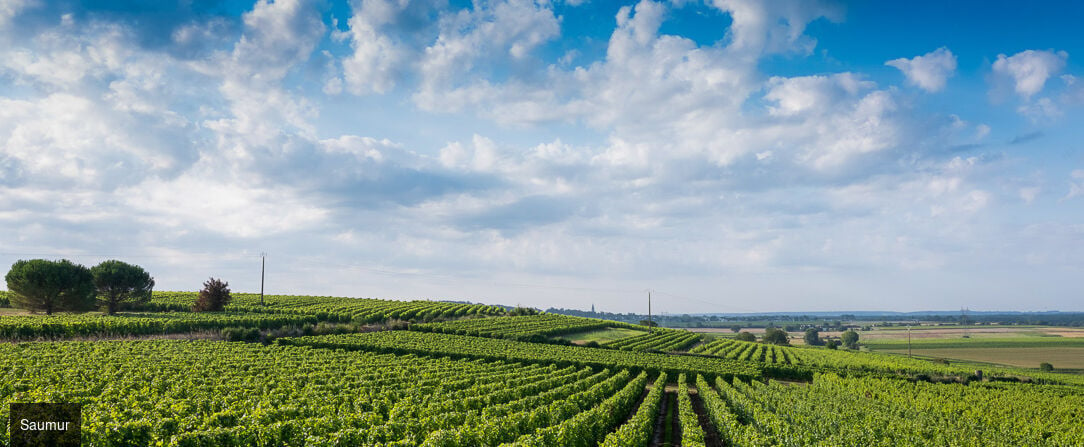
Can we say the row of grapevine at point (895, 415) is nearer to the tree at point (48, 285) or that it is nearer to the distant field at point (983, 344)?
the tree at point (48, 285)

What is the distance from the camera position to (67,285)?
234ft

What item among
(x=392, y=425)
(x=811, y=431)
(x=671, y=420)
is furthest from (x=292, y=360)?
(x=811, y=431)

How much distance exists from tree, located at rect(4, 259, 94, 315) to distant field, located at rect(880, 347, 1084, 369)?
154m

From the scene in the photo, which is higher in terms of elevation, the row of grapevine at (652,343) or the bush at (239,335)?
the bush at (239,335)

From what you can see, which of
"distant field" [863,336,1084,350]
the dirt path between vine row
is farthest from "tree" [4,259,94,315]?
"distant field" [863,336,1084,350]

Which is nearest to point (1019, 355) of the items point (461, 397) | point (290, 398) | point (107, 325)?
point (461, 397)

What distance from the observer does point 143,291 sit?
82.6 metres

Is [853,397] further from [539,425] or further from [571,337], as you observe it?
[571,337]

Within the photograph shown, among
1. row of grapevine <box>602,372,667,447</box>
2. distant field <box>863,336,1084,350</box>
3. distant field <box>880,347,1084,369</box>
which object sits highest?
row of grapevine <box>602,372,667,447</box>

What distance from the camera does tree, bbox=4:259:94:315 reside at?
228 feet

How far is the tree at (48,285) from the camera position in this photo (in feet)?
228

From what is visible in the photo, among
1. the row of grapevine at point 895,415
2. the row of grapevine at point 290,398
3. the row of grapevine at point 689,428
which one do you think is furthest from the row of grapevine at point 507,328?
the row of grapevine at point 689,428

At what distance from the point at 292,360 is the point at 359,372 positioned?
26.5ft

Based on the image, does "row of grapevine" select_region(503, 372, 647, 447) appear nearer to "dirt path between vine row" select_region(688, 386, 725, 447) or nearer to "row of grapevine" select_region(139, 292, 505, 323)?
"dirt path between vine row" select_region(688, 386, 725, 447)
